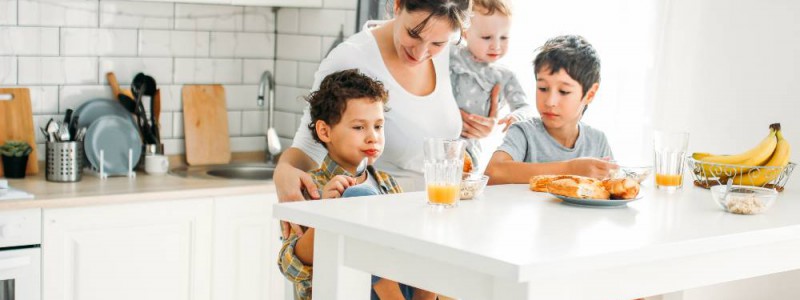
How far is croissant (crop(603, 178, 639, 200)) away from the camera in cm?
225

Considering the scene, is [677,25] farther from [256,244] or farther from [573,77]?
[256,244]

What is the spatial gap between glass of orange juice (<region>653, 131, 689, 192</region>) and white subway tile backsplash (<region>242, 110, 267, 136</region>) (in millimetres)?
2409

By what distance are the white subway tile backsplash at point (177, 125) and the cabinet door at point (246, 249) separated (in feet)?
2.07

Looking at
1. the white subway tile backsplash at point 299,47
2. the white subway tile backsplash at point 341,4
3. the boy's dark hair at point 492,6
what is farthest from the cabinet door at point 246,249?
the boy's dark hair at point 492,6

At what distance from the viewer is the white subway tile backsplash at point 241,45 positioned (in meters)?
4.46

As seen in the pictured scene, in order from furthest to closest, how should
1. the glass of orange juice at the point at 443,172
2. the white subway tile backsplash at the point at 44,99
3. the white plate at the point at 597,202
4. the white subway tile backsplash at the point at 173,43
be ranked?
1. the white subway tile backsplash at the point at 173,43
2. the white subway tile backsplash at the point at 44,99
3. the white plate at the point at 597,202
4. the glass of orange juice at the point at 443,172

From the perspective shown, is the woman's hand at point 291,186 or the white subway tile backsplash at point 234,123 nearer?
the woman's hand at point 291,186

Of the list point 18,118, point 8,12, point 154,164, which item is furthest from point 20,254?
point 8,12

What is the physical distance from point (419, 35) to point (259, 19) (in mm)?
1969

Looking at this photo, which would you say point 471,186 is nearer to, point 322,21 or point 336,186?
point 336,186

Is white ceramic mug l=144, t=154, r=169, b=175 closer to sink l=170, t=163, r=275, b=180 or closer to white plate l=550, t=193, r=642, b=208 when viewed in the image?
sink l=170, t=163, r=275, b=180

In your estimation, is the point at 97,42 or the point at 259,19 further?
the point at 259,19

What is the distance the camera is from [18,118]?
12.7 ft

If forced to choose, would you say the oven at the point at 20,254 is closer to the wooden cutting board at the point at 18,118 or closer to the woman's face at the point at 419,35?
the wooden cutting board at the point at 18,118
